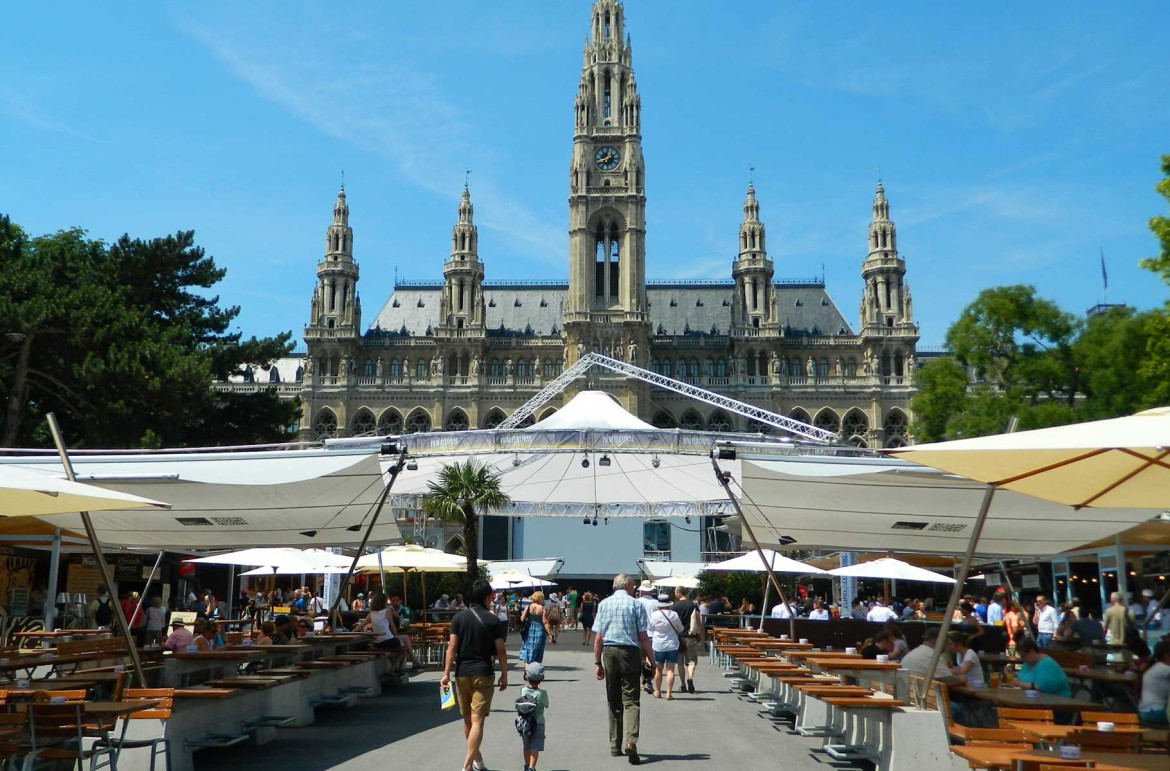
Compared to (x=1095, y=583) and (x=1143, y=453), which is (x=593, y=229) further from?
(x=1143, y=453)

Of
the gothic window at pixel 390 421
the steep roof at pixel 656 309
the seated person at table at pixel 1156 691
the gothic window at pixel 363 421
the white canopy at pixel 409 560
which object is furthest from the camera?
the steep roof at pixel 656 309

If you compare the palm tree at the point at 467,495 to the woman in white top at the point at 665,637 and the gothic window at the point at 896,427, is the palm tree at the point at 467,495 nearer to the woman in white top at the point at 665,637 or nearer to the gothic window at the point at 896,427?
the woman in white top at the point at 665,637

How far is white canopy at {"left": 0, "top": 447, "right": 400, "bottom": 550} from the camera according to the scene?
40.3ft

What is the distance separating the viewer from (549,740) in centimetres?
1065

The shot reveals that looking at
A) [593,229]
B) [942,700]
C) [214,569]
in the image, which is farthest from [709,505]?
[593,229]

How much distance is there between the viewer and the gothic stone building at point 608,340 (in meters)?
74.2

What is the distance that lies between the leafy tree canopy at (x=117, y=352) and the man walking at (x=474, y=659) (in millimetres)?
25077

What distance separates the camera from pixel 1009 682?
1123cm

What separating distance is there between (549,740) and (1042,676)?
4.60 meters

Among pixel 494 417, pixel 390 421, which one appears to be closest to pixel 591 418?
pixel 494 417

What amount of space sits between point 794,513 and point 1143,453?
23.3 feet

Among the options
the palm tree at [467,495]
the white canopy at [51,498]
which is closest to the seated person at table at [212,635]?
the white canopy at [51,498]

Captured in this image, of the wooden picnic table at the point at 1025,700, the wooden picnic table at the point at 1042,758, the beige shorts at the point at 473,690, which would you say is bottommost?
the wooden picnic table at the point at 1042,758

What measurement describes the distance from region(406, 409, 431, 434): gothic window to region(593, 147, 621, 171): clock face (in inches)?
841
